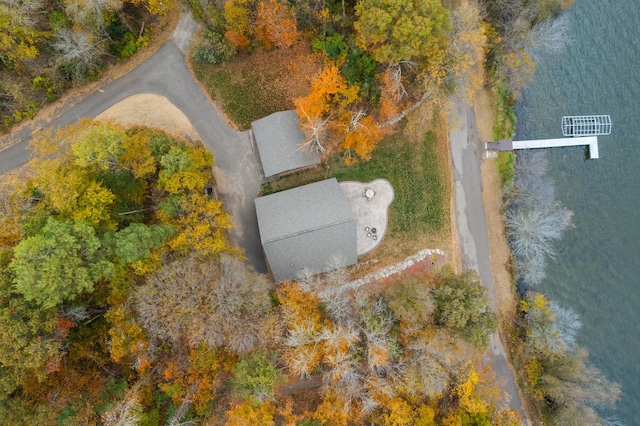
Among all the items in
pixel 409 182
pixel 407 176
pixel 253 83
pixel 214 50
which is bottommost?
pixel 409 182

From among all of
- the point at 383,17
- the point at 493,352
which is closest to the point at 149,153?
the point at 383,17

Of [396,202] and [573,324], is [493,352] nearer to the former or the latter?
[573,324]

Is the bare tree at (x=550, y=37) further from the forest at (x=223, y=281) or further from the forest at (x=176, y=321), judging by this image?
the forest at (x=176, y=321)

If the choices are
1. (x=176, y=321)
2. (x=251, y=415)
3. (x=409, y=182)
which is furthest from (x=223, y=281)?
(x=409, y=182)

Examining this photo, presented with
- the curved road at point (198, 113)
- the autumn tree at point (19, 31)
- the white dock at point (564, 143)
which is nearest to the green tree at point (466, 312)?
the curved road at point (198, 113)

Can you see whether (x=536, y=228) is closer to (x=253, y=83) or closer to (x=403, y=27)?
(x=403, y=27)
